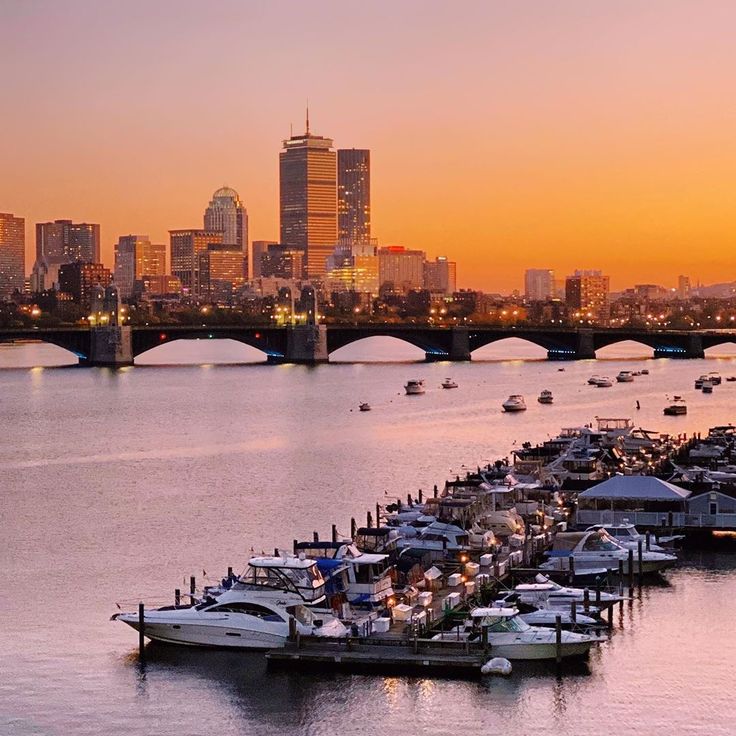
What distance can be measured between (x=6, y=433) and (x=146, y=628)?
55712 millimetres

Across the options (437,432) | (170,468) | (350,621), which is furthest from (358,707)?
(437,432)

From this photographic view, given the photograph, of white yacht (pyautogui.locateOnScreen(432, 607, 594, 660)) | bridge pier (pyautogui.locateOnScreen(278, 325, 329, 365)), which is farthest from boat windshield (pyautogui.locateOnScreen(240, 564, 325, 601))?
bridge pier (pyautogui.locateOnScreen(278, 325, 329, 365))

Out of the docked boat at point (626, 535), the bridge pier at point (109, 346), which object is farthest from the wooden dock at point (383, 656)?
the bridge pier at point (109, 346)

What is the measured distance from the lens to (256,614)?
3369 cm

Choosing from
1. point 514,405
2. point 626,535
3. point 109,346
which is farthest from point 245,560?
point 109,346

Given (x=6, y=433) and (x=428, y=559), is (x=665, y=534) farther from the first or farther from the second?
(x=6, y=433)

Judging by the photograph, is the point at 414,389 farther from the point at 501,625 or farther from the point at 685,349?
the point at 501,625

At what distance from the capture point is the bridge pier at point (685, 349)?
173 meters

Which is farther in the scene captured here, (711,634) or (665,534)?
(665,534)

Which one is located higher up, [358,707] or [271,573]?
[271,573]

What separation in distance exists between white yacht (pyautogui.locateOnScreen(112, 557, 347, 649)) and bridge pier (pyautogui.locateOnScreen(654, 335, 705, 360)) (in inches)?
5654

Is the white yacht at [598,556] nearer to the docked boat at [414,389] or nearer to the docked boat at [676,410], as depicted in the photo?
the docked boat at [676,410]

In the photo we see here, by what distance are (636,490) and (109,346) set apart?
107344mm

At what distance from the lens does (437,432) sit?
279 feet
